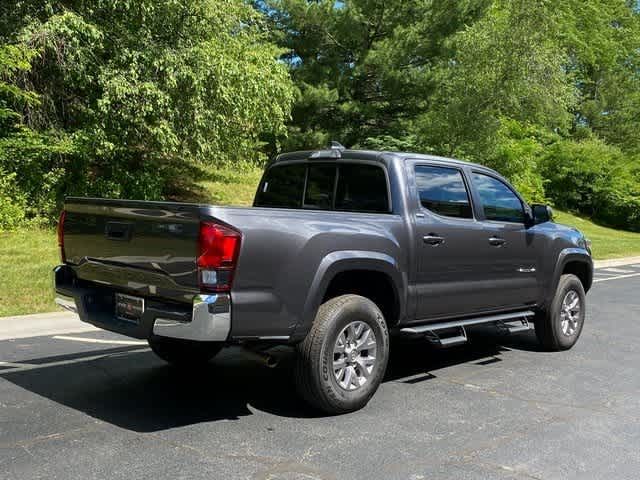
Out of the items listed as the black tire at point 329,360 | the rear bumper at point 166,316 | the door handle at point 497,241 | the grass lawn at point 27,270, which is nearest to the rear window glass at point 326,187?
the black tire at point 329,360

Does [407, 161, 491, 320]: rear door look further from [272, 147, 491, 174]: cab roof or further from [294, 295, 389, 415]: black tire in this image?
[294, 295, 389, 415]: black tire

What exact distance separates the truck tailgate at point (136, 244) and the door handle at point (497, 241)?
3046mm

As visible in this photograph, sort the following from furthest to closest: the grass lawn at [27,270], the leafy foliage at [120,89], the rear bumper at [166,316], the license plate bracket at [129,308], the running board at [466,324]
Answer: the leafy foliage at [120,89] < the grass lawn at [27,270] < the running board at [466,324] < the license plate bracket at [129,308] < the rear bumper at [166,316]

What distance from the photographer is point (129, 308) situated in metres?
4.61

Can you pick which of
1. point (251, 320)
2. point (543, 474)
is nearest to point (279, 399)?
point (251, 320)

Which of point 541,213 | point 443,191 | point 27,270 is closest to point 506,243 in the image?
point 541,213

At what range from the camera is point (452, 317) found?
19.0 ft

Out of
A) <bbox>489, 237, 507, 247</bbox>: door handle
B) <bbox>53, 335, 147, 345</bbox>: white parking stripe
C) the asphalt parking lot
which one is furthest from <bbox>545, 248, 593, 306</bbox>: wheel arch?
<bbox>53, 335, 147, 345</bbox>: white parking stripe

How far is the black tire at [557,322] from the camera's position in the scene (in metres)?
7.00

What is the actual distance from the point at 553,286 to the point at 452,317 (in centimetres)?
174

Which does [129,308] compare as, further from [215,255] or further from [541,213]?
[541,213]

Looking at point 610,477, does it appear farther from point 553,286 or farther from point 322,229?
point 553,286

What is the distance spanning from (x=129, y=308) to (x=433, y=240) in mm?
2443

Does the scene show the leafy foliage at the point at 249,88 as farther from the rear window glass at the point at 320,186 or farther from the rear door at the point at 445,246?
the rear door at the point at 445,246
